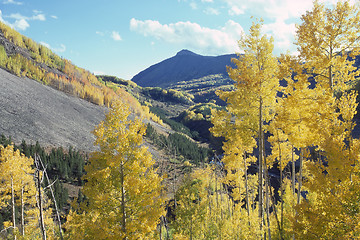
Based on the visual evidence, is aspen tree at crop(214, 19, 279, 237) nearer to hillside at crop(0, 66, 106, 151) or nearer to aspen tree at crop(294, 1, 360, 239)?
aspen tree at crop(294, 1, 360, 239)

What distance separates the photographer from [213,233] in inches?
825

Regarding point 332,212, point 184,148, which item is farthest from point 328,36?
point 184,148

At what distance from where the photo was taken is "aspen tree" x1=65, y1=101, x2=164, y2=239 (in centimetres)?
1001

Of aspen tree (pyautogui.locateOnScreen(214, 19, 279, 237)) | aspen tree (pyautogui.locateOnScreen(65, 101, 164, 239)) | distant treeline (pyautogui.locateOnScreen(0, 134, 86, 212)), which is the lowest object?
distant treeline (pyautogui.locateOnScreen(0, 134, 86, 212))

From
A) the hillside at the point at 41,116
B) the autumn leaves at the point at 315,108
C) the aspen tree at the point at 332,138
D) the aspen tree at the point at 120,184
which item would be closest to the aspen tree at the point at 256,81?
the autumn leaves at the point at 315,108

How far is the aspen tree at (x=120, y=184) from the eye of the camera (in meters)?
10.0

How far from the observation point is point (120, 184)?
10.4 metres

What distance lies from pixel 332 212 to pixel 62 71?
148 m

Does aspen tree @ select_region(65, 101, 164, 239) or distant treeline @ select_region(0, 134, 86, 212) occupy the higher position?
aspen tree @ select_region(65, 101, 164, 239)

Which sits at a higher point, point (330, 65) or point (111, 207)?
point (330, 65)

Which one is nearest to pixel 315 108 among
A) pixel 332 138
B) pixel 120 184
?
pixel 332 138

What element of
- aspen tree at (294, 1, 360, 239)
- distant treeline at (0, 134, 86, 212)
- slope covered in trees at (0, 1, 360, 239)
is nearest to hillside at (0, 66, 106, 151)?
distant treeline at (0, 134, 86, 212)

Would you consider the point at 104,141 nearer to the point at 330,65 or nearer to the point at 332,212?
the point at 332,212

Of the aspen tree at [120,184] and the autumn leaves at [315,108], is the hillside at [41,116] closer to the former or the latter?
the aspen tree at [120,184]
